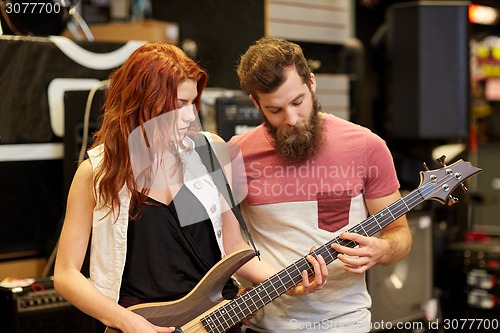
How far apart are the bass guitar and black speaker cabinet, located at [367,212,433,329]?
1436mm

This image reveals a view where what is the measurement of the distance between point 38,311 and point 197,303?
0.90m

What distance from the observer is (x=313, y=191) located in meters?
2.23

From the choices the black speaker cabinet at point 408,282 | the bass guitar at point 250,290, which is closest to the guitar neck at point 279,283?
the bass guitar at point 250,290

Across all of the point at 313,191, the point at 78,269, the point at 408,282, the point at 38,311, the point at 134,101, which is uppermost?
the point at 134,101

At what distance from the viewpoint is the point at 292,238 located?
7.38 ft

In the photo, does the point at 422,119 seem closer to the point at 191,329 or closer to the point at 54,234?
the point at 54,234

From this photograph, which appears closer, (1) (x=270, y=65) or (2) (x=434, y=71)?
(1) (x=270, y=65)

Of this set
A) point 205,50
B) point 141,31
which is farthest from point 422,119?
point 141,31

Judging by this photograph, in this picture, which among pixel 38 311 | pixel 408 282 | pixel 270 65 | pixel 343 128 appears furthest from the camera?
pixel 408 282

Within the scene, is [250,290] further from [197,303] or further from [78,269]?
[78,269]

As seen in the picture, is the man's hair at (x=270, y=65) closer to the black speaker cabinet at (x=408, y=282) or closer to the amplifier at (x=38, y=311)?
the amplifier at (x=38, y=311)

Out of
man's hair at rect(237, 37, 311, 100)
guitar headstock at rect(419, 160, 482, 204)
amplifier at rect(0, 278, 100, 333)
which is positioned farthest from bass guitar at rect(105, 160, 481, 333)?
amplifier at rect(0, 278, 100, 333)

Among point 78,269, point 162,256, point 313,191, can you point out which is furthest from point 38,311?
point 313,191

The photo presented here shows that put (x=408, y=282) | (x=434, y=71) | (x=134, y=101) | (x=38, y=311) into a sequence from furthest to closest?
1. (x=434, y=71)
2. (x=408, y=282)
3. (x=38, y=311)
4. (x=134, y=101)
